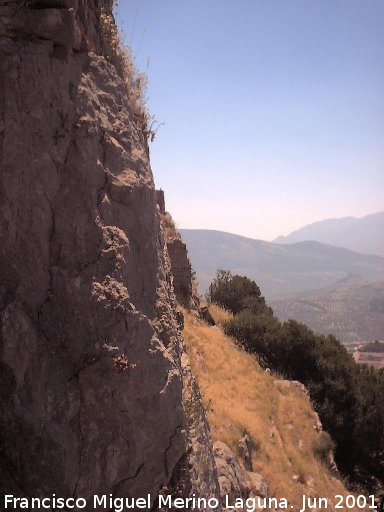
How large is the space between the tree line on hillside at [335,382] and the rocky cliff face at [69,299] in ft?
39.5

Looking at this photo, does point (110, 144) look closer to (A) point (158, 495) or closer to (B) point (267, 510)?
(A) point (158, 495)

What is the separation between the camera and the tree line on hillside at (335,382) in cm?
1454

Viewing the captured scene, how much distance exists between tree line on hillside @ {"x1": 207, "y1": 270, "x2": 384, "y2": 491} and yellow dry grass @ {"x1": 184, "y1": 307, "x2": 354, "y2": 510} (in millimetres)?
1654

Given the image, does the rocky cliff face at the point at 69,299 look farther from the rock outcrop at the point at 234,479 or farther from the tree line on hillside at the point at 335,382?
the tree line on hillside at the point at 335,382

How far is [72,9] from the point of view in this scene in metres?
4.03

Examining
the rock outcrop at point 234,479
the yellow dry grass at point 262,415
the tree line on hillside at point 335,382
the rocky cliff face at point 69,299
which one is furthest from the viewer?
the tree line on hillside at point 335,382

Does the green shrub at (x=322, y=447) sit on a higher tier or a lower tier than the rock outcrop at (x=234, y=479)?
lower

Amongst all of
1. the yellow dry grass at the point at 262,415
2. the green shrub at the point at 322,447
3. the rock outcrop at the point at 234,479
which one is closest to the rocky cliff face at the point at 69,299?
the rock outcrop at the point at 234,479

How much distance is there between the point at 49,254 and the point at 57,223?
33cm

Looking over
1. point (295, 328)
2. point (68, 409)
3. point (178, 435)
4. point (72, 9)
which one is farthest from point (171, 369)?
point (295, 328)

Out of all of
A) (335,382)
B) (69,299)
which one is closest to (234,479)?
(69,299)

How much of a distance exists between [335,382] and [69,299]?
598 inches

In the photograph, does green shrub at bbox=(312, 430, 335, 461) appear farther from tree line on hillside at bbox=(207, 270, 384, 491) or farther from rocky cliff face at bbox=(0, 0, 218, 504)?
rocky cliff face at bbox=(0, 0, 218, 504)

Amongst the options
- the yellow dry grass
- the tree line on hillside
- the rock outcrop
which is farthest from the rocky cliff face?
the tree line on hillside
